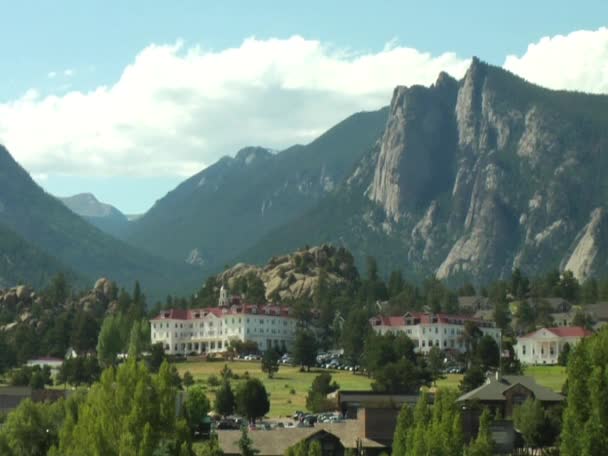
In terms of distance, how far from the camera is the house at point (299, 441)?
383ft

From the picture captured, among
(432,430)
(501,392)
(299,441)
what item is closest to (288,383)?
(501,392)

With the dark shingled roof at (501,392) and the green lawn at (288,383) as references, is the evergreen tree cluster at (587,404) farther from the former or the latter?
the green lawn at (288,383)

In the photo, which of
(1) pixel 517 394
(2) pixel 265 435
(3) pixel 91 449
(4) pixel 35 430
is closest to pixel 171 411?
(3) pixel 91 449

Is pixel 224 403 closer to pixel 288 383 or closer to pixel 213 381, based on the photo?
pixel 213 381

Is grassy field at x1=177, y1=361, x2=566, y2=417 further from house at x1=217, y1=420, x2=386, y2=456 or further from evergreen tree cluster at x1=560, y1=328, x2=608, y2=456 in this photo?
evergreen tree cluster at x1=560, y1=328, x2=608, y2=456

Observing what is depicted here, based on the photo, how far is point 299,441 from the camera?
375 ft

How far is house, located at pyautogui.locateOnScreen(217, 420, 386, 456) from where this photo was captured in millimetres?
116875

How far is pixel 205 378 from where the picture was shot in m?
188

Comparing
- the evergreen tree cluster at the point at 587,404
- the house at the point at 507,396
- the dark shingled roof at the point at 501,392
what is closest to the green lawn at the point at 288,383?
the dark shingled roof at the point at 501,392

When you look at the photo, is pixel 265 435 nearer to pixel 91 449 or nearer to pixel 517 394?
pixel 91 449

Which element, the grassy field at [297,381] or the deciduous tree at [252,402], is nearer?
the deciduous tree at [252,402]

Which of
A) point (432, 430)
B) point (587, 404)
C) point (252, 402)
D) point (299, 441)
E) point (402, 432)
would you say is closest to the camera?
point (587, 404)

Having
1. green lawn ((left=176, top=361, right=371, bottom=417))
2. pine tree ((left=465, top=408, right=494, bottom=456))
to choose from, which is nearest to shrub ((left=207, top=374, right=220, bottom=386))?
green lawn ((left=176, top=361, right=371, bottom=417))

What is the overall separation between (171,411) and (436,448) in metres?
19.5
